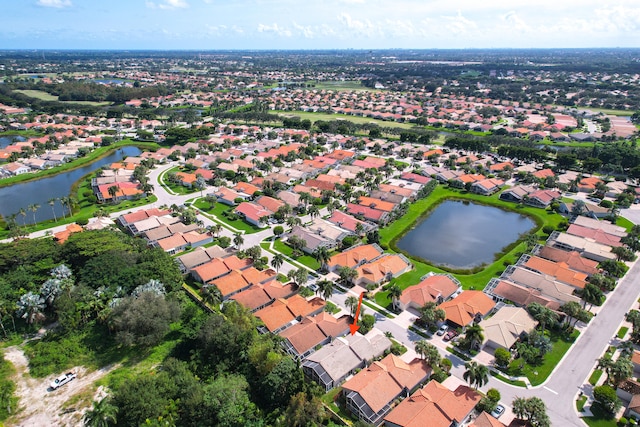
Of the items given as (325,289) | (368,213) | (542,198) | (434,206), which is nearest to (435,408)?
(325,289)

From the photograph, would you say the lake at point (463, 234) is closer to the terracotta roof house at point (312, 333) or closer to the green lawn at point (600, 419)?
the terracotta roof house at point (312, 333)

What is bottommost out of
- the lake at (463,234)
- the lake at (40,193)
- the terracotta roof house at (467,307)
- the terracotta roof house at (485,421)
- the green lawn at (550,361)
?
the lake at (463,234)

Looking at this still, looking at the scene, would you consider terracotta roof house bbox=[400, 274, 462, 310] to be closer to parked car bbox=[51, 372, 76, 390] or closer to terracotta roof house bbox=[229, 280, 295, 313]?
terracotta roof house bbox=[229, 280, 295, 313]

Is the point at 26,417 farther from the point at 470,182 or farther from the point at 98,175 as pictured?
the point at 470,182

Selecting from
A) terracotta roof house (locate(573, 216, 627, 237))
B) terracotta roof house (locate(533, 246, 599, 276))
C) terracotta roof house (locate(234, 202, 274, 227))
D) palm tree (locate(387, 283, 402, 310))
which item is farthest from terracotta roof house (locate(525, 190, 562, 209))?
terracotta roof house (locate(234, 202, 274, 227))

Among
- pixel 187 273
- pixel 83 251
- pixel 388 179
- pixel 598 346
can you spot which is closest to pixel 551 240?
pixel 598 346

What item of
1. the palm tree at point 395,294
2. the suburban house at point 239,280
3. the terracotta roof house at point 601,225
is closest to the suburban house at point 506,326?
the palm tree at point 395,294
